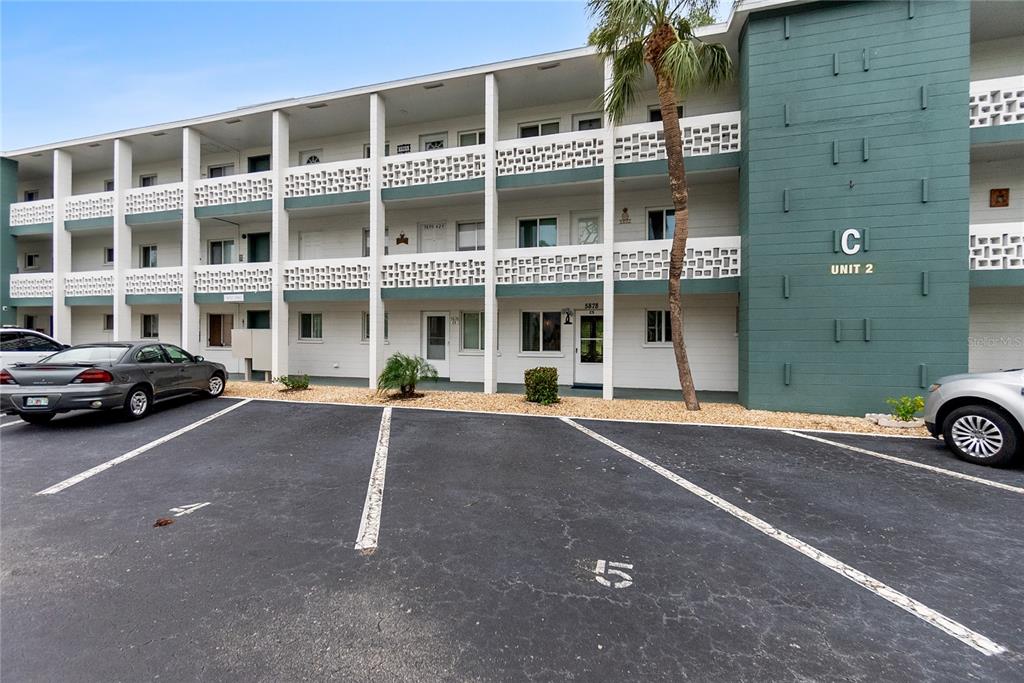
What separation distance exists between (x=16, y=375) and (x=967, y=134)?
60.3 ft

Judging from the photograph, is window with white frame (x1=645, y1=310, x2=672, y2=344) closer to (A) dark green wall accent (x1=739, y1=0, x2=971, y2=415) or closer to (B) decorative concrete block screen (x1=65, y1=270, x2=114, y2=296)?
(A) dark green wall accent (x1=739, y1=0, x2=971, y2=415)

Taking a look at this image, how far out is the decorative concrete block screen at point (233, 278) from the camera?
13.3 m

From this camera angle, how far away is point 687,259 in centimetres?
1023

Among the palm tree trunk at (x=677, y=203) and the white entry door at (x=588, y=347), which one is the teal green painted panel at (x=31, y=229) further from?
the palm tree trunk at (x=677, y=203)

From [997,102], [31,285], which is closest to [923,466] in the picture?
[997,102]

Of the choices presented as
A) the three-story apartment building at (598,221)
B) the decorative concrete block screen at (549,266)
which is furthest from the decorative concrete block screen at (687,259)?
the decorative concrete block screen at (549,266)

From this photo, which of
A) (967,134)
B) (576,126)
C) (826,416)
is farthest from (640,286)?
(967,134)

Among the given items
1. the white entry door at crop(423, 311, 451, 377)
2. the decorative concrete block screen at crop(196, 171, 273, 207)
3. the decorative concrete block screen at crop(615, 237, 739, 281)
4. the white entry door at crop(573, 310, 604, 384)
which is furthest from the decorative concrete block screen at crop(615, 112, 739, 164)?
the decorative concrete block screen at crop(196, 171, 273, 207)

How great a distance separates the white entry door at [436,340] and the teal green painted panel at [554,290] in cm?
330

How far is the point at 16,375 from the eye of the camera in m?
7.22

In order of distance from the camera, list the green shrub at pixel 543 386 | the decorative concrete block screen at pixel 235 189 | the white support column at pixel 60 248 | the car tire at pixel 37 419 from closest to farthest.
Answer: the car tire at pixel 37 419 → the green shrub at pixel 543 386 → the decorative concrete block screen at pixel 235 189 → the white support column at pixel 60 248

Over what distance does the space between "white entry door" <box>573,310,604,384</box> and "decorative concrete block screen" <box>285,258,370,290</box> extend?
260 inches

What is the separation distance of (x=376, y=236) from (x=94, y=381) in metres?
7.13

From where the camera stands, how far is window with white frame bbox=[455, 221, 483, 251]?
13.5 m
